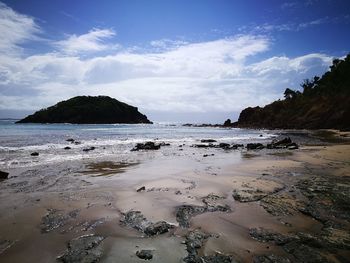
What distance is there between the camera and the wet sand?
5.33 metres

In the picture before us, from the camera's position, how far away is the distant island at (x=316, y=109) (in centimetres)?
6119

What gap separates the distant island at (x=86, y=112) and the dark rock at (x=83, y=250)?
432 feet

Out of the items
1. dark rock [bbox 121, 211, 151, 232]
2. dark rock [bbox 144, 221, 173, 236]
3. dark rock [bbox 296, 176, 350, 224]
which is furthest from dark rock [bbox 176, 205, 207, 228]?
dark rock [bbox 296, 176, 350, 224]

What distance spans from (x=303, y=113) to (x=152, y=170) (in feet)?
250

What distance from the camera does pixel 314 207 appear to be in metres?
7.67

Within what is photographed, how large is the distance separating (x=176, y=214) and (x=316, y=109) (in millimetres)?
75981

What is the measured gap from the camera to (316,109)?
2876 inches

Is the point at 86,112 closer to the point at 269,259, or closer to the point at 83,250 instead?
the point at 83,250

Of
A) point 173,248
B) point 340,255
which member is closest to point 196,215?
point 173,248

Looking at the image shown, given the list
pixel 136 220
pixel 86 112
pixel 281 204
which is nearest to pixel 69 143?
pixel 136 220

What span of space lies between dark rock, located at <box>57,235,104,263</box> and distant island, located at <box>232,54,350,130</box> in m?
58.4

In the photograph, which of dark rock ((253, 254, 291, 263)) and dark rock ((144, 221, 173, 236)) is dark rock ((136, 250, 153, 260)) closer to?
dark rock ((144, 221, 173, 236))

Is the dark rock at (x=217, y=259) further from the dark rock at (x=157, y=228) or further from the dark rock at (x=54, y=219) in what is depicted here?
the dark rock at (x=54, y=219)

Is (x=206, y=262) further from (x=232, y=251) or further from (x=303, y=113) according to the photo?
(x=303, y=113)
